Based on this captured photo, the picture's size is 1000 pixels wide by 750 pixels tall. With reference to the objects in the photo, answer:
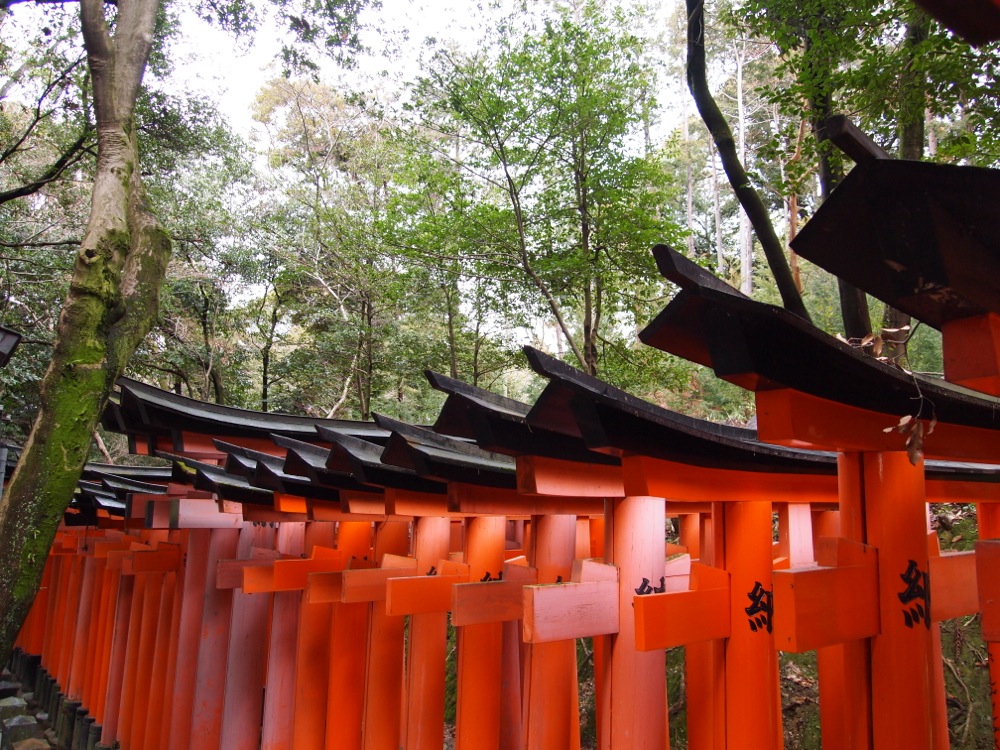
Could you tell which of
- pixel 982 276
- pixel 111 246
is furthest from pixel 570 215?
pixel 982 276

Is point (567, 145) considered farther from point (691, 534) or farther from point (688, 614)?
point (688, 614)

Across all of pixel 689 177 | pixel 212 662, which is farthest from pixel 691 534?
pixel 689 177

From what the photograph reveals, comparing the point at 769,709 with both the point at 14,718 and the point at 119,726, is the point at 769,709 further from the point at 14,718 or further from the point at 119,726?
the point at 14,718

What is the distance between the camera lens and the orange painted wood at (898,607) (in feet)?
7.41

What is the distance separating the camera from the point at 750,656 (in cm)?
263

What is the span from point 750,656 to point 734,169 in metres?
4.94

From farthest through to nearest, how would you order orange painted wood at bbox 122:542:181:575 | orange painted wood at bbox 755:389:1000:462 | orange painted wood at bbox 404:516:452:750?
orange painted wood at bbox 122:542:181:575 < orange painted wood at bbox 404:516:452:750 < orange painted wood at bbox 755:389:1000:462

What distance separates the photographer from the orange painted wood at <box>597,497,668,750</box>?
2730 millimetres

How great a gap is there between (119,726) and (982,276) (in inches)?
338

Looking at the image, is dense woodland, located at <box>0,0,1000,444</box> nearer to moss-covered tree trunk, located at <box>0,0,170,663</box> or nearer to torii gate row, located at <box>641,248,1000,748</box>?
moss-covered tree trunk, located at <box>0,0,170,663</box>

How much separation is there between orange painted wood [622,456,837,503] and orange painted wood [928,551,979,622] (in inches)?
23.6

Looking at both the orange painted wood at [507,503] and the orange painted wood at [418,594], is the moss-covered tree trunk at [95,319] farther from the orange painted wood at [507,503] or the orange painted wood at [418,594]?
the orange painted wood at [507,503]

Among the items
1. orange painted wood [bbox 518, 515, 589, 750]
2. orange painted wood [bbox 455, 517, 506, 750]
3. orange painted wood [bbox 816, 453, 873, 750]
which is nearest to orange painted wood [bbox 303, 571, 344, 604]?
orange painted wood [bbox 455, 517, 506, 750]

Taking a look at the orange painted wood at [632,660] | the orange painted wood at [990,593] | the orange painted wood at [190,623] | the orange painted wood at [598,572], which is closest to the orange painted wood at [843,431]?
the orange painted wood at [990,593]
